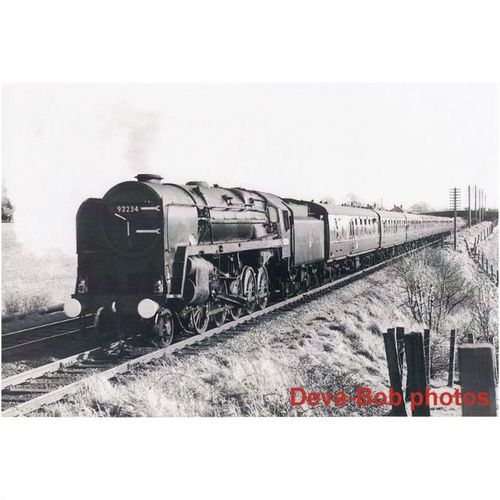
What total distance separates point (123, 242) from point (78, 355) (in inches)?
77.9

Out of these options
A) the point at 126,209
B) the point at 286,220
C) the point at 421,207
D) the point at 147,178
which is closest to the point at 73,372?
the point at 126,209

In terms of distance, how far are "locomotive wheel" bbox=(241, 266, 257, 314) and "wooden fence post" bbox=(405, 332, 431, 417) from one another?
5.17 m

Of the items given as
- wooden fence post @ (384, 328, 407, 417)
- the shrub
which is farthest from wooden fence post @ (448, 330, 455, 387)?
the shrub

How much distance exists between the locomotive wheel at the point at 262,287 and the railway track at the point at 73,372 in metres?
2.36

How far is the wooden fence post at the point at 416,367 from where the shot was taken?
716 centimetres

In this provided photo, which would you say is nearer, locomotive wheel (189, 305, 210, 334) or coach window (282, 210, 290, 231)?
locomotive wheel (189, 305, 210, 334)

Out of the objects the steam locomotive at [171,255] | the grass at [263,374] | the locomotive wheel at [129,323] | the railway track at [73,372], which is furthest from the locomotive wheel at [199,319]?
the locomotive wheel at [129,323]

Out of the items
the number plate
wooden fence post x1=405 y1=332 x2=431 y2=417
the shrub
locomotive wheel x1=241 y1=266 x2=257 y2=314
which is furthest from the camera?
locomotive wheel x1=241 y1=266 x2=257 y2=314

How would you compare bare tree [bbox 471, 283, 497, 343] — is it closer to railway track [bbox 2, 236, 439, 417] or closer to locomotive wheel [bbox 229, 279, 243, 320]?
railway track [bbox 2, 236, 439, 417]

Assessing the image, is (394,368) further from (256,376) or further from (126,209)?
(126,209)

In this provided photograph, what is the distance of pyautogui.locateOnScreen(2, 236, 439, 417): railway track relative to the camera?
746cm

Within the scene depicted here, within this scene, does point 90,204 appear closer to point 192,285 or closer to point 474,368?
point 192,285

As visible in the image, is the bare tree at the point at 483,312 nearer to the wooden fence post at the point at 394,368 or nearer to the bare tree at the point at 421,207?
the bare tree at the point at 421,207

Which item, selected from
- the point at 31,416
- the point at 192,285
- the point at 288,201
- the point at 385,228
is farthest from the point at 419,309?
the point at 385,228
